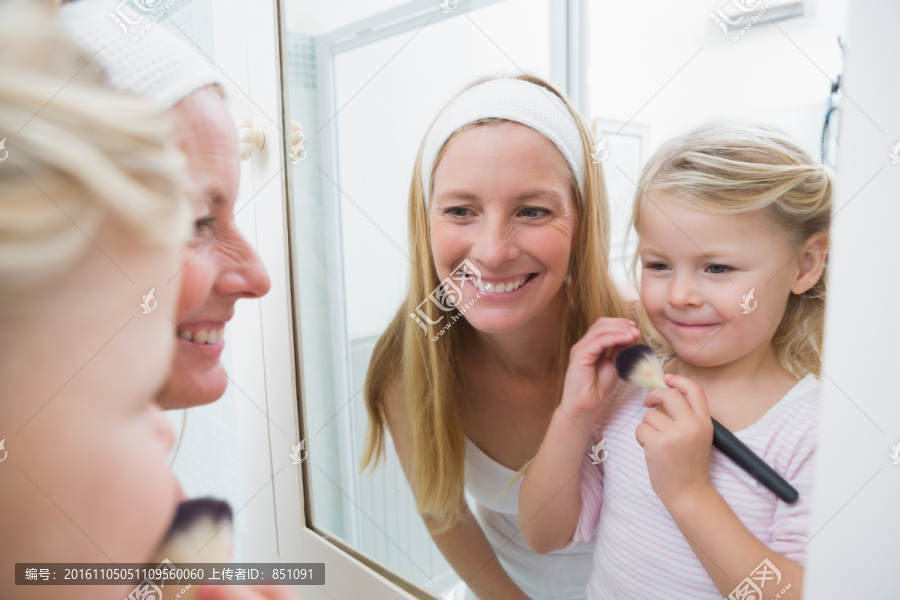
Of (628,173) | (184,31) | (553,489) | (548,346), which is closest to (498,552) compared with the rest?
(553,489)

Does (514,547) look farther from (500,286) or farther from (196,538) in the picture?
(196,538)

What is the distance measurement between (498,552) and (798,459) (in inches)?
12.8

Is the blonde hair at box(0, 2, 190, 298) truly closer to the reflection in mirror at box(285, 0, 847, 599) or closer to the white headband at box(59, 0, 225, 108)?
the white headband at box(59, 0, 225, 108)

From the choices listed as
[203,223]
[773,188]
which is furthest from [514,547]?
[203,223]

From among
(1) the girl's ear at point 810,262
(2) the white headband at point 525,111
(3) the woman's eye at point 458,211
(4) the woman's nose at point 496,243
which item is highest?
(2) the white headband at point 525,111

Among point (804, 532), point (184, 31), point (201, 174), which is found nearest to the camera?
point (804, 532)

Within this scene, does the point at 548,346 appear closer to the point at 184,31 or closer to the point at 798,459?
the point at 798,459

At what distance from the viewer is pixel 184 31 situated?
30.8 inches

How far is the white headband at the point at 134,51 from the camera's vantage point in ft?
1.85

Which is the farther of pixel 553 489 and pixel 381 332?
pixel 381 332

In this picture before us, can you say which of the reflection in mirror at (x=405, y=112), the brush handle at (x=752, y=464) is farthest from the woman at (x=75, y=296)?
the brush handle at (x=752, y=464)

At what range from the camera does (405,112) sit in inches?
24.2

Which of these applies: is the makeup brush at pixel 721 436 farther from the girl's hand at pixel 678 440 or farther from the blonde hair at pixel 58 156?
the blonde hair at pixel 58 156

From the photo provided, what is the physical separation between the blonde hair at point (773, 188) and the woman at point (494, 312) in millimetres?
81
